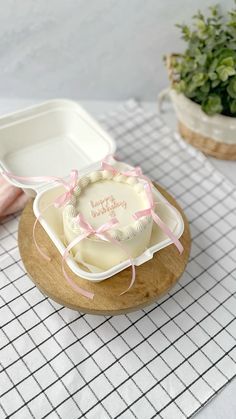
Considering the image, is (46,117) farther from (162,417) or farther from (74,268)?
(162,417)

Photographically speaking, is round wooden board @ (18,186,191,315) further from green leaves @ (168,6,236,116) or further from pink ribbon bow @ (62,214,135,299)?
green leaves @ (168,6,236,116)

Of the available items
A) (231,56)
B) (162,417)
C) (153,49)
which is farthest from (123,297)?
(153,49)

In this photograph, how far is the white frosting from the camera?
A: 2.25 feet

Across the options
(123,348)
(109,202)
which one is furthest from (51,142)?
(123,348)

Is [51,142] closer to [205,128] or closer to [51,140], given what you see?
[51,140]

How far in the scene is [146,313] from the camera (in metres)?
0.77

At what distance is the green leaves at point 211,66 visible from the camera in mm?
872

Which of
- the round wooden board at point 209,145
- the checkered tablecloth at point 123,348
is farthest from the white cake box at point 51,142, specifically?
the round wooden board at point 209,145

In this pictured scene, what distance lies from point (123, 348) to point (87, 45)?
2.31 feet

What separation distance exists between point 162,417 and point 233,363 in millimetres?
154

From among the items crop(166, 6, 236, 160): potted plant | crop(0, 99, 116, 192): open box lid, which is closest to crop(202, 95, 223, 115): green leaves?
crop(166, 6, 236, 160): potted plant

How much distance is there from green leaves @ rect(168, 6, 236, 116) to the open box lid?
8.5 inches

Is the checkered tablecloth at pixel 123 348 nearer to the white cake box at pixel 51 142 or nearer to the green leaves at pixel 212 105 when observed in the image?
the white cake box at pixel 51 142

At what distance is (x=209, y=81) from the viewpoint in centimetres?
90
